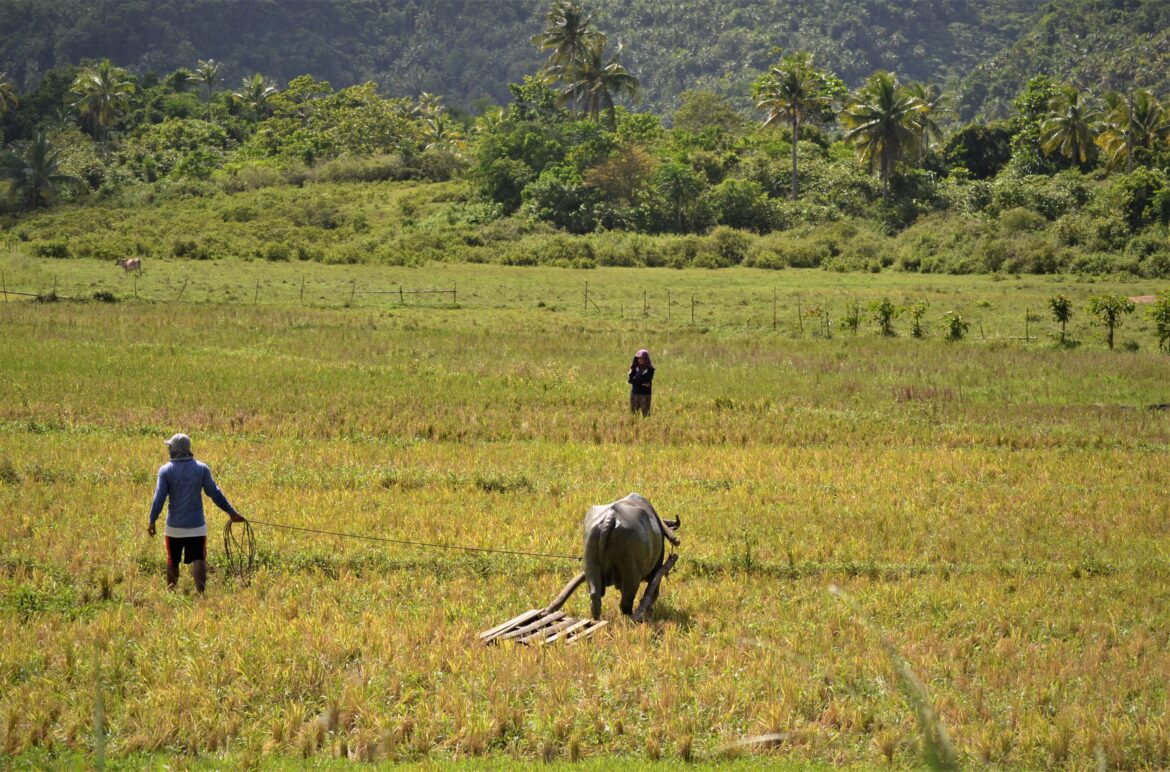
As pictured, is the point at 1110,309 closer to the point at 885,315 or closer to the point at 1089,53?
the point at 885,315

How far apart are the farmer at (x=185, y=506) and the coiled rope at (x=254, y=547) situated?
30 centimetres

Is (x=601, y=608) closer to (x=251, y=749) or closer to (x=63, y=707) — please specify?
(x=251, y=749)

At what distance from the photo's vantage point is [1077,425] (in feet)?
70.6

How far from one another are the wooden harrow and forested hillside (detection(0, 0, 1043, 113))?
425ft

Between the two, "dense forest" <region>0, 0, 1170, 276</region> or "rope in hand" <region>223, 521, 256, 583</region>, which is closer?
"rope in hand" <region>223, 521, 256, 583</region>

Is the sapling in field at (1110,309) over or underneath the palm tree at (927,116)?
underneath

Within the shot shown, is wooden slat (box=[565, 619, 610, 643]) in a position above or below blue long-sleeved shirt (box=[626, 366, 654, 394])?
below

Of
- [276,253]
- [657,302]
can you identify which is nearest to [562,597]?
[657,302]

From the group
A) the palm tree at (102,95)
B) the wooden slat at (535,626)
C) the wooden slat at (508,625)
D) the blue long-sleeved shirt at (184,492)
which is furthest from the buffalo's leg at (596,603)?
the palm tree at (102,95)

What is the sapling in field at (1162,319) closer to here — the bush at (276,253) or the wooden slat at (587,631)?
the wooden slat at (587,631)

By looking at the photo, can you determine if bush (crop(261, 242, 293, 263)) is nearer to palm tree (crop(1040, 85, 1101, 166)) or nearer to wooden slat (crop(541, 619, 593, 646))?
palm tree (crop(1040, 85, 1101, 166))

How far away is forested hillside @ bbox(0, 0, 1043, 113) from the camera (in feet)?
476

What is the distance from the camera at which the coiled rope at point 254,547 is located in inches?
446

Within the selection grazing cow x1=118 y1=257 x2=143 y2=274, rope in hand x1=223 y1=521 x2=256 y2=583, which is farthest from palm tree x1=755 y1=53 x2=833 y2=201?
rope in hand x1=223 y1=521 x2=256 y2=583
